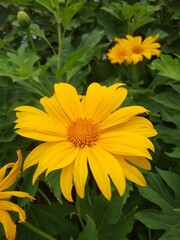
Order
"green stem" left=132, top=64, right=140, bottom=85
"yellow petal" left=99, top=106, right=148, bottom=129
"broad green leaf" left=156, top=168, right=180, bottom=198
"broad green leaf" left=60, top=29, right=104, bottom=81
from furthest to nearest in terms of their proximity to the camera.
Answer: "green stem" left=132, top=64, right=140, bottom=85
"broad green leaf" left=60, top=29, right=104, bottom=81
"broad green leaf" left=156, top=168, right=180, bottom=198
"yellow petal" left=99, top=106, right=148, bottom=129

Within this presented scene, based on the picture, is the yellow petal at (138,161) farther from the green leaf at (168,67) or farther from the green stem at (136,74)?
the green stem at (136,74)

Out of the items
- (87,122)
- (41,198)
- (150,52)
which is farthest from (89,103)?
(150,52)

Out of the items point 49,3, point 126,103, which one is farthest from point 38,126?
point 49,3

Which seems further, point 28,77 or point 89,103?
point 28,77

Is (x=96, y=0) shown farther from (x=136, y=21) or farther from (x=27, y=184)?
(x=27, y=184)

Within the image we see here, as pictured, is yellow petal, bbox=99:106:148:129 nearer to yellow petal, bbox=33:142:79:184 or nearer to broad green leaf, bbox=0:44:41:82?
yellow petal, bbox=33:142:79:184

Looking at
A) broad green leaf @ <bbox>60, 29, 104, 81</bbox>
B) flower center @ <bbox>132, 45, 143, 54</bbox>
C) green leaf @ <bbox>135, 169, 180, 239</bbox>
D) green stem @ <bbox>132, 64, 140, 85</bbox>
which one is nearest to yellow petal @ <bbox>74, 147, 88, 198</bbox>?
green leaf @ <bbox>135, 169, 180, 239</bbox>
